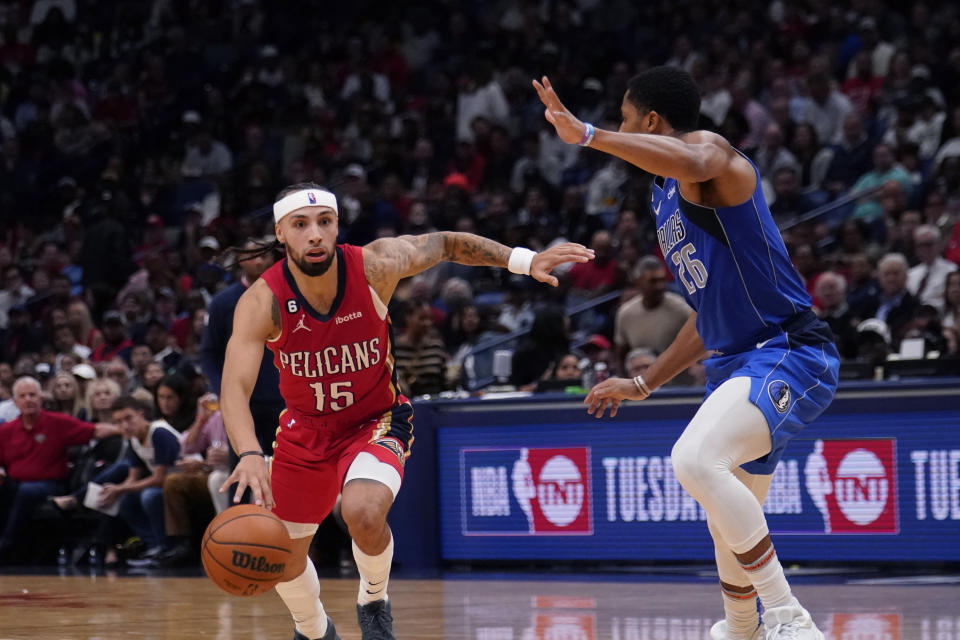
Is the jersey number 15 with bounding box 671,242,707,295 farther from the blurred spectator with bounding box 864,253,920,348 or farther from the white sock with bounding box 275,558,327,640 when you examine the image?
the blurred spectator with bounding box 864,253,920,348

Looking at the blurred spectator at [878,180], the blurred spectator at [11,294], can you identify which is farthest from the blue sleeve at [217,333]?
the blurred spectator at [11,294]

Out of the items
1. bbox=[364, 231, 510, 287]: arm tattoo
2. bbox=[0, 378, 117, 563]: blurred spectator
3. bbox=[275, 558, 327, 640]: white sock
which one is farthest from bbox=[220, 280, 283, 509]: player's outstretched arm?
bbox=[0, 378, 117, 563]: blurred spectator

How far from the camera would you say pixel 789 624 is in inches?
205

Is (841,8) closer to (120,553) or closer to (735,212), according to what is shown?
(120,553)

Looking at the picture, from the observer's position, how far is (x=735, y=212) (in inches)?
212

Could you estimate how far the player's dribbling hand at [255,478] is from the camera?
5.22m

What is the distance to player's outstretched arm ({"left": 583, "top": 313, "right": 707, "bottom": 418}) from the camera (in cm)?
596

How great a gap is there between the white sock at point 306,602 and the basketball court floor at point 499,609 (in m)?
0.78

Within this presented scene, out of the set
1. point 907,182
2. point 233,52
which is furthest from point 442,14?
point 907,182

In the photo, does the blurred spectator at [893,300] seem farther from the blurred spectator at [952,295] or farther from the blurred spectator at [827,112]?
the blurred spectator at [827,112]

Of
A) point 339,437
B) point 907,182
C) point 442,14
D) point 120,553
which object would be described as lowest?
A: point 120,553

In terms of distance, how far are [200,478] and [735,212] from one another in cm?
769

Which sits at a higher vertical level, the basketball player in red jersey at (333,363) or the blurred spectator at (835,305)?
the blurred spectator at (835,305)

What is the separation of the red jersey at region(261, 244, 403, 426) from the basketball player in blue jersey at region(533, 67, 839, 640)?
49.9 inches
